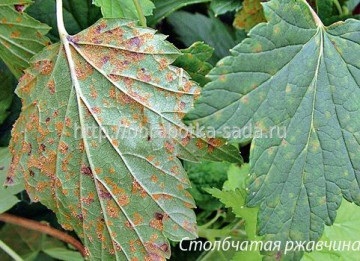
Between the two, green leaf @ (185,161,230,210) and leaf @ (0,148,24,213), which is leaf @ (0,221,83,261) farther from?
green leaf @ (185,161,230,210)

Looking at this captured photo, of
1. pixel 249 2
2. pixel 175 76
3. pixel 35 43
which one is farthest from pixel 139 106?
pixel 249 2

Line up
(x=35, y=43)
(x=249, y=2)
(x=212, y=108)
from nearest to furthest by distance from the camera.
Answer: (x=212, y=108)
(x=35, y=43)
(x=249, y=2)

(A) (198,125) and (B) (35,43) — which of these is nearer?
(A) (198,125)

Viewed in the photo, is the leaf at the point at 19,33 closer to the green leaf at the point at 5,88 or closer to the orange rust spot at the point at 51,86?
the orange rust spot at the point at 51,86

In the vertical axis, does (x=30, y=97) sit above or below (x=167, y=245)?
above

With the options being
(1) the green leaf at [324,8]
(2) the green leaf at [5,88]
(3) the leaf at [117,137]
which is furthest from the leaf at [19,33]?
(1) the green leaf at [324,8]

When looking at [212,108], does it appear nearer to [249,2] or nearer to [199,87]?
[199,87]

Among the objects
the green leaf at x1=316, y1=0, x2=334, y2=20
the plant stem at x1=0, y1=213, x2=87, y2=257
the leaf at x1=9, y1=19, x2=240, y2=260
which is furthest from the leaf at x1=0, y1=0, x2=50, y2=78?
the green leaf at x1=316, y1=0, x2=334, y2=20
